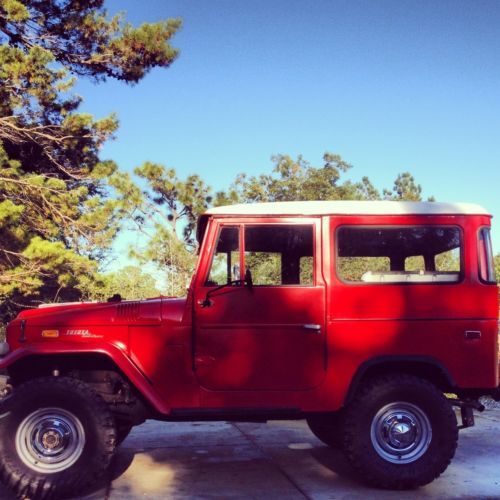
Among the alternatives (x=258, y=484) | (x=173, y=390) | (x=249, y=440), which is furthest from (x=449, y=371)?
(x=249, y=440)

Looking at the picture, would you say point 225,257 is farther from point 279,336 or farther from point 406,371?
point 406,371

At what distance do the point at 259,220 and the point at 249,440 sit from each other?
296cm

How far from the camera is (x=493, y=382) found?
4.88m

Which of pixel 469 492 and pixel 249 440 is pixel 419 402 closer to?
pixel 469 492

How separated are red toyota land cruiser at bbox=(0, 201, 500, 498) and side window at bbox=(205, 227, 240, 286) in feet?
0.04

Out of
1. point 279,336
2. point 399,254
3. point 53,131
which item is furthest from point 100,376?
point 53,131

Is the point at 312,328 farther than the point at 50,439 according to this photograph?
Yes

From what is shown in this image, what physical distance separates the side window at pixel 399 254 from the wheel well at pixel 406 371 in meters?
0.68

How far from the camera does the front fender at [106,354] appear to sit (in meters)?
4.66

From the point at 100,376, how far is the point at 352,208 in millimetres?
2585

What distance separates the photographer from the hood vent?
4.87m

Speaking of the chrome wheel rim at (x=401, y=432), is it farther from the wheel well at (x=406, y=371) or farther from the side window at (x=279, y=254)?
the side window at (x=279, y=254)

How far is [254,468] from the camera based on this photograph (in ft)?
17.8

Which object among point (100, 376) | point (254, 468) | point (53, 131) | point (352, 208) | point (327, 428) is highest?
point (53, 131)
